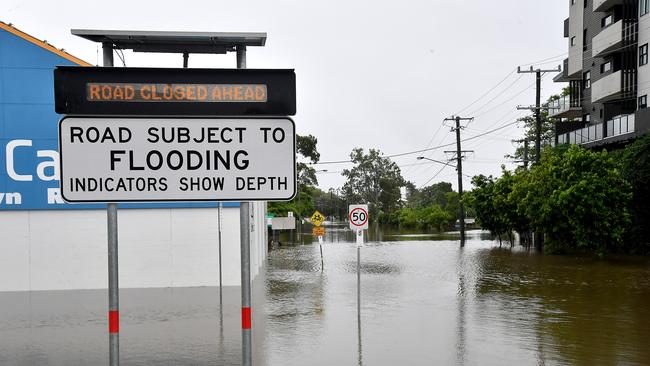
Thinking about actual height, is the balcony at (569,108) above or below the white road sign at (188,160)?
above

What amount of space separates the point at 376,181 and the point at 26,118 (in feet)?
352

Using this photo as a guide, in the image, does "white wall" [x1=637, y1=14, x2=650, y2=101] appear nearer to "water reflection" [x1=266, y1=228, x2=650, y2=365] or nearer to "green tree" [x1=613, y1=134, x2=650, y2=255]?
"green tree" [x1=613, y1=134, x2=650, y2=255]

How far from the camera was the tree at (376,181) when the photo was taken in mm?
121625

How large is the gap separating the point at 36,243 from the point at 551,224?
23786 millimetres

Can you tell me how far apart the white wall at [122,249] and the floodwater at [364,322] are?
0.74 m

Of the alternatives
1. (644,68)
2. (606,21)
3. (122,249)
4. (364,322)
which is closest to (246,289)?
(364,322)

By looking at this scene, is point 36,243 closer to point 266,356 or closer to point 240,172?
point 266,356

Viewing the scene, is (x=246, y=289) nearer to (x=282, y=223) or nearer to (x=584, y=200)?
(x=584, y=200)

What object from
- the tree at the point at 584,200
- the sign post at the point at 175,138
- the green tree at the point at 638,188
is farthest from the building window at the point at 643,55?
the sign post at the point at 175,138

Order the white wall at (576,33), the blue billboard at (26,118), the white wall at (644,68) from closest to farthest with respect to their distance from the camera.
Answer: the blue billboard at (26,118)
the white wall at (644,68)
the white wall at (576,33)

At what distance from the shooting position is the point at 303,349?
10531mm

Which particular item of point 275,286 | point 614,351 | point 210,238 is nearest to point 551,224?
point 275,286

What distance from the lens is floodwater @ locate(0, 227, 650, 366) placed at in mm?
10000

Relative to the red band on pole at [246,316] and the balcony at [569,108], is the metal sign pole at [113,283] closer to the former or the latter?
the red band on pole at [246,316]
